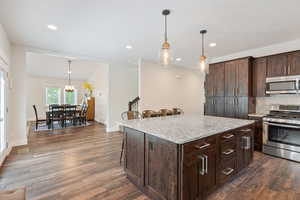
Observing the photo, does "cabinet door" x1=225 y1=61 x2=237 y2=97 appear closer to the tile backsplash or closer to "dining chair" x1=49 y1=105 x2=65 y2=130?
the tile backsplash

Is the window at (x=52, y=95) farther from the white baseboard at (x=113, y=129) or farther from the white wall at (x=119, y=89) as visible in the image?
the white baseboard at (x=113, y=129)

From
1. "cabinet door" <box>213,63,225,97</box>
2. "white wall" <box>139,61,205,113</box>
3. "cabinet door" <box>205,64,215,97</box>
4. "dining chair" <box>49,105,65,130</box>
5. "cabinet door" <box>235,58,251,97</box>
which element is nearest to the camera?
"cabinet door" <box>235,58,251,97</box>

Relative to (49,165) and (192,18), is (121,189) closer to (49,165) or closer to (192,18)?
(49,165)

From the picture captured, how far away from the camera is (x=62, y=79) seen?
30.1ft

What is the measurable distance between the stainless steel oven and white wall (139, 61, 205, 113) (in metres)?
3.27

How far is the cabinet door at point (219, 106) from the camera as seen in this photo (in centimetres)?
449

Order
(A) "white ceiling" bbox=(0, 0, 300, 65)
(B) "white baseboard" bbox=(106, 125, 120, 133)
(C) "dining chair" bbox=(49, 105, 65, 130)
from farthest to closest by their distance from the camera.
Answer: (C) "dining chair" bbox=(49, 105, 65, 130) → (B) "white baseboard" bbox=(106, 125, 120, 133) → (A) "white ceiling" bbox=(0, 0, 300, 65)

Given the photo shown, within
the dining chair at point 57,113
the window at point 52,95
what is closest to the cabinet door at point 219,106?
the dining chair at point 57,113

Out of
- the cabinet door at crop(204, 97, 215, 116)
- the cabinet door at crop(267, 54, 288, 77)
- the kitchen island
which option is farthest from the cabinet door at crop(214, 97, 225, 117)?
the kitchen island

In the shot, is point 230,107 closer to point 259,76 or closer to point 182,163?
point 259,76

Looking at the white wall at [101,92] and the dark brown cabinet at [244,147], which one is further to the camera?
the white wall at [101,92]

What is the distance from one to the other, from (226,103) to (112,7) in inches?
154

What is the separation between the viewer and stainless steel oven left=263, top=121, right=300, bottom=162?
2996 millimetres

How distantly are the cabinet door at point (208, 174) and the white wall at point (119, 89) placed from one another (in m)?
4.44
